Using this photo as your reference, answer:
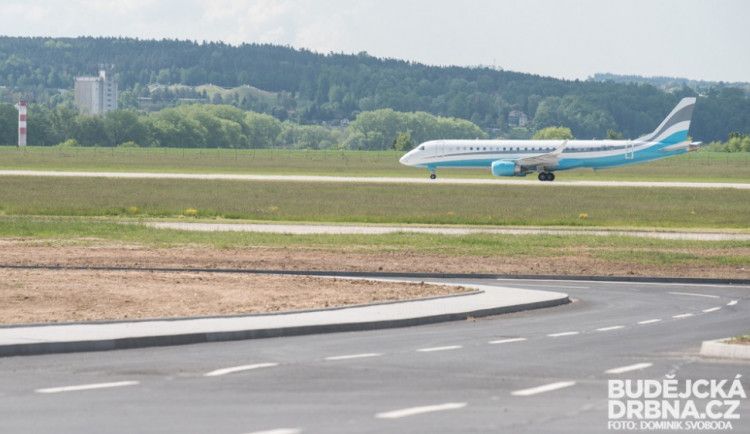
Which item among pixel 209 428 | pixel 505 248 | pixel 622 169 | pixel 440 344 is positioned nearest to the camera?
pixel 209 428

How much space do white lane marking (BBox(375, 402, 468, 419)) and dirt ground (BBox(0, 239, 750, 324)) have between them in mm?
8023

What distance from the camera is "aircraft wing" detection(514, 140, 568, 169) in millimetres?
93744

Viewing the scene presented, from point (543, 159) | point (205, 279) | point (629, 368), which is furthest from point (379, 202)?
point (629, 368)

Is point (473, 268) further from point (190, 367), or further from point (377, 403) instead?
point (377, 403)

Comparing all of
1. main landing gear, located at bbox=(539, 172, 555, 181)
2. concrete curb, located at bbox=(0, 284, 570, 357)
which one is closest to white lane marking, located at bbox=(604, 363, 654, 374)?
concrete curb, located at bbox=(0, 284, 570, 357)

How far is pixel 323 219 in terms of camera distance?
50.2 meters

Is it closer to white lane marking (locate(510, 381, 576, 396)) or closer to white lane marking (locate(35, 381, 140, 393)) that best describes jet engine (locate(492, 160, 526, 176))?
white lane marking (locate(510, 381, 576, 396))

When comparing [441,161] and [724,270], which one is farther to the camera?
[441,161]

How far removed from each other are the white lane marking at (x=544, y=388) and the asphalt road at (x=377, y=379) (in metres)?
0.01

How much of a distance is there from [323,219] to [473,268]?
67.9 ft

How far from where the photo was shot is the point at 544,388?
13.1 meters

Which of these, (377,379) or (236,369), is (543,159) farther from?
(377,379)

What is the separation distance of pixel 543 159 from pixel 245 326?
77.8m

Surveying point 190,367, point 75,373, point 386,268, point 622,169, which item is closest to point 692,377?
point 190,367
